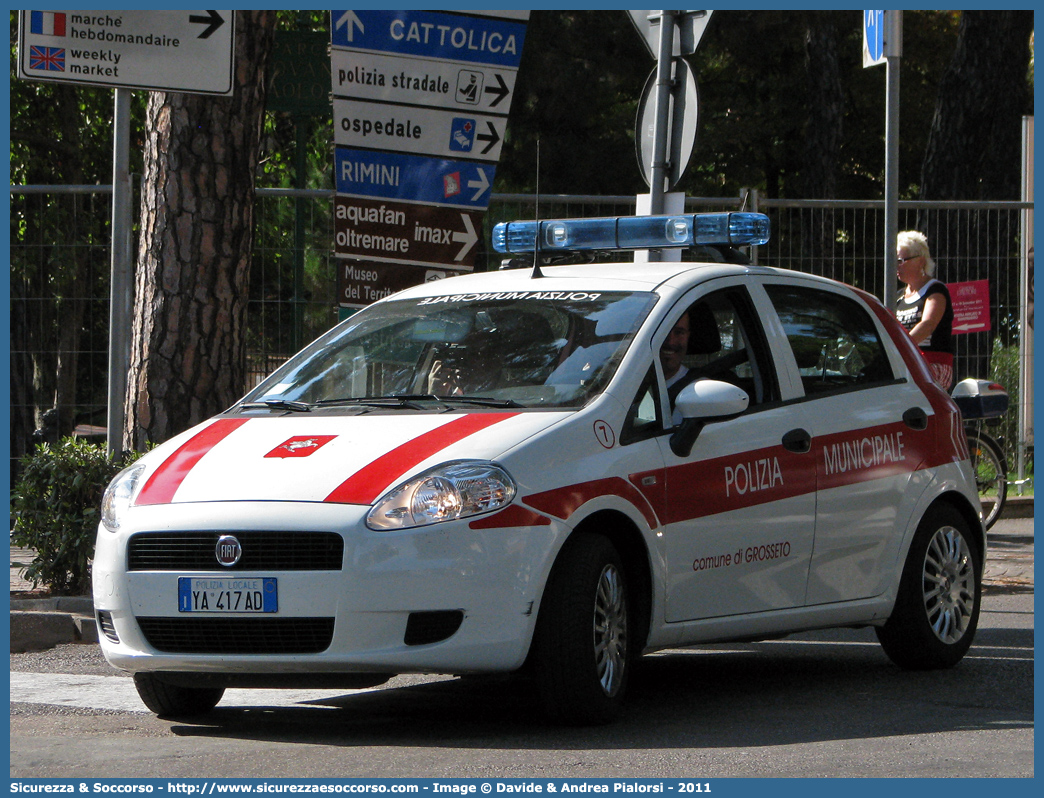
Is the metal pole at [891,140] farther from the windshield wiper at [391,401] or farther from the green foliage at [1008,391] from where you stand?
the windshield wiper at [391,401]

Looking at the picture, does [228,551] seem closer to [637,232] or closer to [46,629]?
[637,232]

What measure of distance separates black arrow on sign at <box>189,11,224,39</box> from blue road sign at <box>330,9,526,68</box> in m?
0.81

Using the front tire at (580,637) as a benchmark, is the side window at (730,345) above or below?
above

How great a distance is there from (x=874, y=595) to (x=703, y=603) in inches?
42.4

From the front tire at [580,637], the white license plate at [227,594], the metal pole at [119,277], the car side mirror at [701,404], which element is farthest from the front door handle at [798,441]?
the metal pole at [119,277]

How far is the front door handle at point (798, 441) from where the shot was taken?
663cm

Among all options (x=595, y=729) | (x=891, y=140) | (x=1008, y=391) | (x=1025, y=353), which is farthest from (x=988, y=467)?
(x=595, y=729)

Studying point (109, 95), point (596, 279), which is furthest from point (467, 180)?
point (109, 95)

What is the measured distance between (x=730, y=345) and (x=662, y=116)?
3.17m

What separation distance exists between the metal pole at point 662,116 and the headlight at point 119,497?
4.22m

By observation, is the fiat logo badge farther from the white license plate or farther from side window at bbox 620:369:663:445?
side window at bbox 620:369:663:445

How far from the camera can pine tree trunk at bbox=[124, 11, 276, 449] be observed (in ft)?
30.8

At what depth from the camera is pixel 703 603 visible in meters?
6.25

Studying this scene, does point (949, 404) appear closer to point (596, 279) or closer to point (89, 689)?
point (596, 279)
